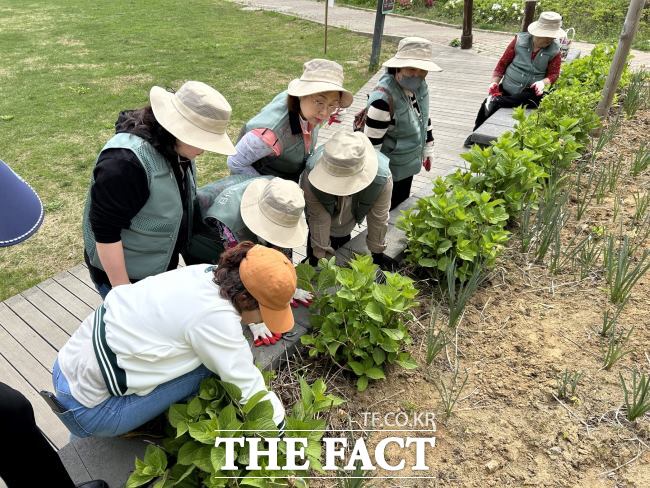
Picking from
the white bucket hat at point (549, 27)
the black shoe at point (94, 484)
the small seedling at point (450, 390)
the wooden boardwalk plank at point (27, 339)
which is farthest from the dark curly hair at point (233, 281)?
the white bucket hat at point (549, 27)

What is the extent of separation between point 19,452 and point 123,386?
13.8 inches

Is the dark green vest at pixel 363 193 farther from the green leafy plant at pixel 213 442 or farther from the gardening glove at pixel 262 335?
the green leafy plant at pixel 213 442

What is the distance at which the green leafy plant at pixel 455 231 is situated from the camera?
2.35 m

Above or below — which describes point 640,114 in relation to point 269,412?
above

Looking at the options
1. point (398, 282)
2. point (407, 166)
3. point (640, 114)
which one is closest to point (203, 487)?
point (398, 282)

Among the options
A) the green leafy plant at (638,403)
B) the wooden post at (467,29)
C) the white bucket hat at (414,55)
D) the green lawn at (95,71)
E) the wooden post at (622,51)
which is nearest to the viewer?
the green leafy plant at (638,403)

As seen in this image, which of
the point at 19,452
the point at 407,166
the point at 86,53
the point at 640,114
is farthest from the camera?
the point at 86,53

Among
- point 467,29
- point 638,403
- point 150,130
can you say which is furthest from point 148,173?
point 467,29

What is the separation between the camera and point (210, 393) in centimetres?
163

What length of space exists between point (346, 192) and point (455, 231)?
59cm

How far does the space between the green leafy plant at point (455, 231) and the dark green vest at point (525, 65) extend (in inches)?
88.3

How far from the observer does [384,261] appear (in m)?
2.62

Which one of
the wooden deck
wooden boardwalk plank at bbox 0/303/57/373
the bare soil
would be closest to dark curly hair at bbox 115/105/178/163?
the bare soil

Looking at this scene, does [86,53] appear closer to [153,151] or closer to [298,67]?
[298,67]
